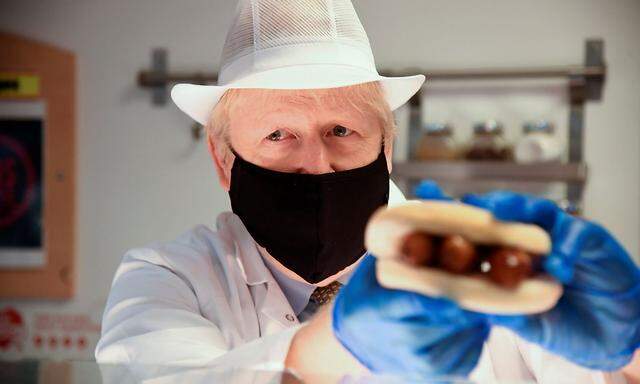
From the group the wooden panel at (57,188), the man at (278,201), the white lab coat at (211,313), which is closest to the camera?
the white lab coat at (211,313)

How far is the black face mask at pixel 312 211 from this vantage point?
889 mm

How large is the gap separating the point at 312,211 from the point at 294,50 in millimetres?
190

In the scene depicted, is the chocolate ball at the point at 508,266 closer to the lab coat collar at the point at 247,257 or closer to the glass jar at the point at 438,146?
the lab coat collar at the point at 247,257

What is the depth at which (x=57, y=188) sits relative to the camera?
7.44 ft

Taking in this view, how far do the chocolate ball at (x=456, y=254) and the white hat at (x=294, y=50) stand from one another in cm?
50

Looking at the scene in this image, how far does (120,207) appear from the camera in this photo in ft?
7.27

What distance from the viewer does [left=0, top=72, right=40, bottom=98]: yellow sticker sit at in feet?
7.50

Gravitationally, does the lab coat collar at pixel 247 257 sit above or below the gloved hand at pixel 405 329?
below

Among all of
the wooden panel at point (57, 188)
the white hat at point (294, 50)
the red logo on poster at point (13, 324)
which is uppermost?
the white hat at point (294, 50)

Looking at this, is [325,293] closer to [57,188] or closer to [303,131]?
[303,131]

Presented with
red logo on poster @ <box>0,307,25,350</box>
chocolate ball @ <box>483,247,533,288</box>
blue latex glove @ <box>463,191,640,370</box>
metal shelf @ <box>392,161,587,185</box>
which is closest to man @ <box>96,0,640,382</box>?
blue latex glove @ <box>463,191,640,370</box>

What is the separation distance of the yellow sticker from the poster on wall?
0.03 m

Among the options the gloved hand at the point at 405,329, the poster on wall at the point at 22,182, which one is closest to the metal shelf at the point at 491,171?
the poster on wall at the point at 22,182

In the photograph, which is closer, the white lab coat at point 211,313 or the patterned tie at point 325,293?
the white lab coat at point 211,313
